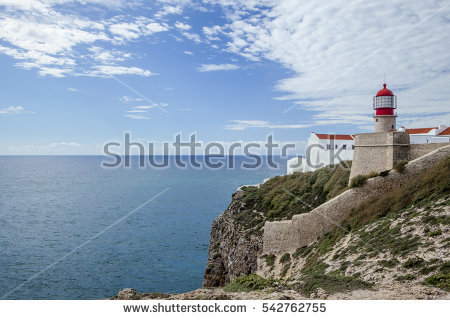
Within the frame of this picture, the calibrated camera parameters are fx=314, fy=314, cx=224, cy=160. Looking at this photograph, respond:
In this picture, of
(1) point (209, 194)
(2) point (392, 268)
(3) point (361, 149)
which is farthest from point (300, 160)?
(1) point (209, 194)

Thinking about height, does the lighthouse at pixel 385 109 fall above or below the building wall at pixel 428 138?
above

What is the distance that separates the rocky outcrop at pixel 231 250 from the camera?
2120 cm

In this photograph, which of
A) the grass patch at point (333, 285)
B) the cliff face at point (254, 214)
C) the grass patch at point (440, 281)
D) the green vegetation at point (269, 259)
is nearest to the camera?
the grass patch at point (440, 281)

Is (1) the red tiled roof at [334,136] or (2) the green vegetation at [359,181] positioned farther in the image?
(1) the red tiled roof at [334,136]

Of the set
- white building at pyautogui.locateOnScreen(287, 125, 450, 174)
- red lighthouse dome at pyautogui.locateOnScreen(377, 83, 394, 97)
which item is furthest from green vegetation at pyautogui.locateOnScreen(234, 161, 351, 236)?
red lighthouse dome at pyautogui.locateOnScreen(377, 83, 394, 97)

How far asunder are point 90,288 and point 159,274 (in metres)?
6.44

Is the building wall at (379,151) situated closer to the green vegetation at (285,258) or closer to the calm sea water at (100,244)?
the green vegetation at (285,258)

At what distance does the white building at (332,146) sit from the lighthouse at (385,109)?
495 cm

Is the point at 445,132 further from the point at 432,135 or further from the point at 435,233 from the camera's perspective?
the point at 435,233

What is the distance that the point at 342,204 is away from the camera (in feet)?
56.4

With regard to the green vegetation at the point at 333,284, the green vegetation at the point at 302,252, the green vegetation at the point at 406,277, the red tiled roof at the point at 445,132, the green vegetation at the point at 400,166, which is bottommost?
the green vegetation at the point at 302,252

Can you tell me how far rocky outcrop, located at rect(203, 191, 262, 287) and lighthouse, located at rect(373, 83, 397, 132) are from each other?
1160cm

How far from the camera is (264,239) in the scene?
66.0 feet

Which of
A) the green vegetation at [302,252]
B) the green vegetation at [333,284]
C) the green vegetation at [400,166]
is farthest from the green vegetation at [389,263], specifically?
the green vegetation at [400,166]
